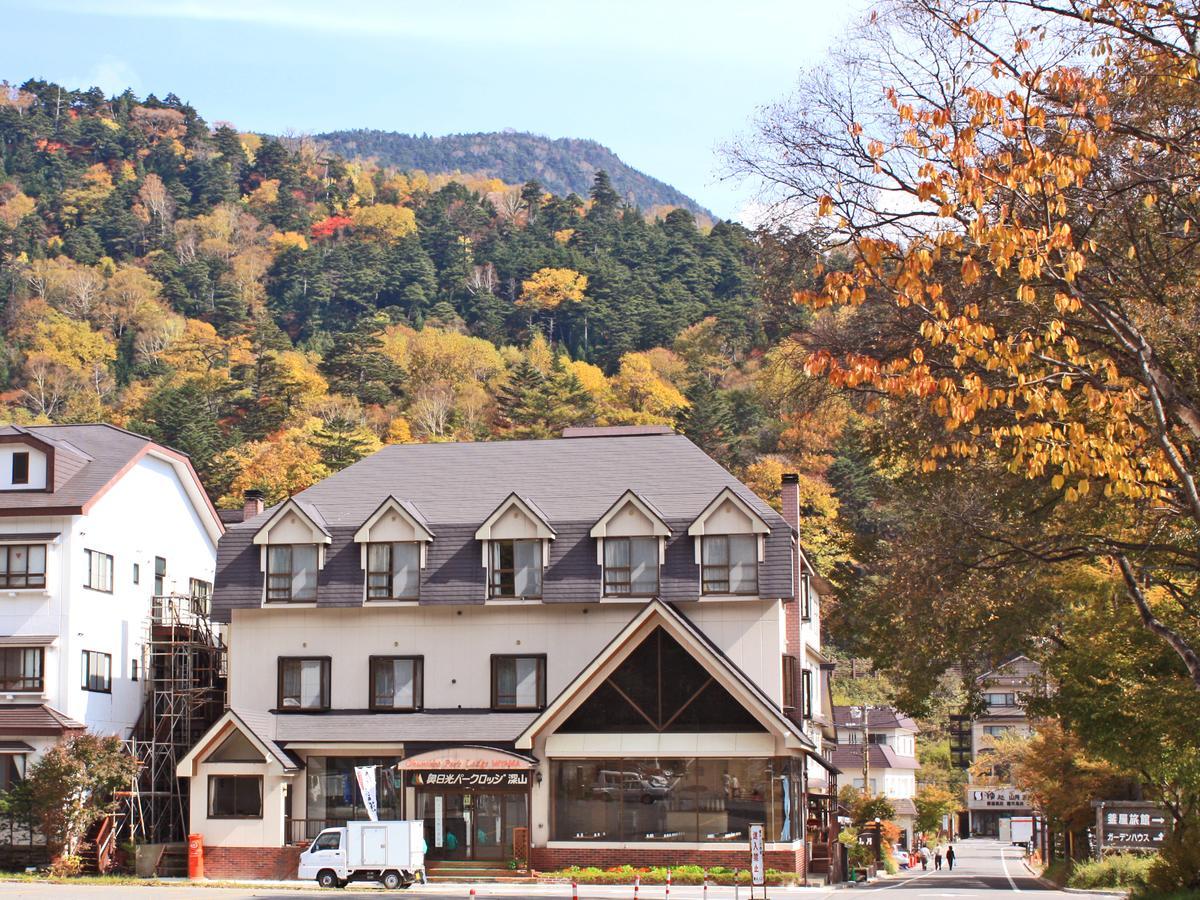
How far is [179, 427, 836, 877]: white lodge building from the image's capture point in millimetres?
45594

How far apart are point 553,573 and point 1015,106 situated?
31811 mm

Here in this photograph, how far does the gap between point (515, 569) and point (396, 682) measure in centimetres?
509

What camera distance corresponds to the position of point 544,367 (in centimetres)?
15725

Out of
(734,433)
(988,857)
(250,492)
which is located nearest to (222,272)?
(734,433)

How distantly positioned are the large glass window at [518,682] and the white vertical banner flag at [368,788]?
15.5 feet

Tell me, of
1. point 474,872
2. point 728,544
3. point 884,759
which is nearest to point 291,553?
point 474,872

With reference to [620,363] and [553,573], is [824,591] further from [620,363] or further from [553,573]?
[620,363]

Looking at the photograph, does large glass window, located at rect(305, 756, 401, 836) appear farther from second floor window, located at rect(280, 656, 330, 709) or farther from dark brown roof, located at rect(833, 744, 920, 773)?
dark brown roof, located at rect(833, 744, 920, 773)

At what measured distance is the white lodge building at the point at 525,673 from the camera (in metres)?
45.6

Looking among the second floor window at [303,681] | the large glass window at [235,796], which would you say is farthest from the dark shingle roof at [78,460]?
the large glass window at [235,796]

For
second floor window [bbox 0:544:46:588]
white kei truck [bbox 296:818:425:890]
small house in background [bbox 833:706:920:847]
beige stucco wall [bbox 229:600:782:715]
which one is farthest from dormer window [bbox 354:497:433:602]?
small house in background [bbox 833:706:920:847]

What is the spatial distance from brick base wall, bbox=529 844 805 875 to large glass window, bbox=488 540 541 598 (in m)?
7.72

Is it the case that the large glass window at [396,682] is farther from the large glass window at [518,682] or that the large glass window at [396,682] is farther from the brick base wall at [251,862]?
the brick base wall at [251,862]

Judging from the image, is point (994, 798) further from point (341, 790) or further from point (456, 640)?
point (341, 790)
